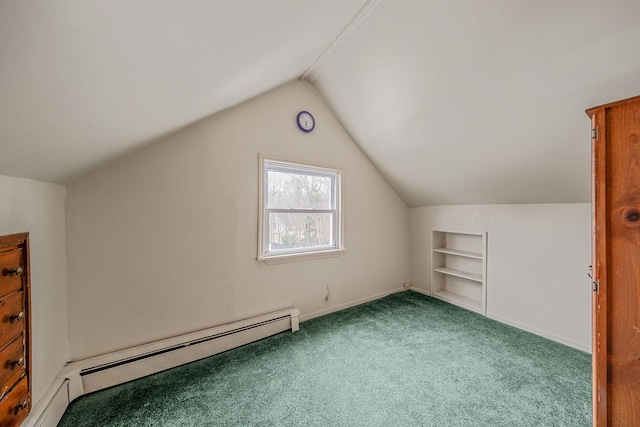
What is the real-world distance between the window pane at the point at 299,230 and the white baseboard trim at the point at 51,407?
61.9 inches

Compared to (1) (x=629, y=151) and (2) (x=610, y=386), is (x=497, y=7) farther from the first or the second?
(2) (x=610, y=386)

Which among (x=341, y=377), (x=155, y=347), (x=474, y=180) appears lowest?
(x=341, y=377)

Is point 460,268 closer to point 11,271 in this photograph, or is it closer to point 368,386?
point 368,386

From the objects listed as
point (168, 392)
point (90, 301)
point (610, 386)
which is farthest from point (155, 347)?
point (610, 386)

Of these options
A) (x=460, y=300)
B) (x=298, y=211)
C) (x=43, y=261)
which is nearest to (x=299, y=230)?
(x=298, y=211)

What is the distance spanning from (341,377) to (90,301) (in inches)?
72.4

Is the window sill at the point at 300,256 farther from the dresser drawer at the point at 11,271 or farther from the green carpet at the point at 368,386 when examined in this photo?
the dresser drawer at the point at 11,271

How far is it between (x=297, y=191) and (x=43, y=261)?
1898 millimetres

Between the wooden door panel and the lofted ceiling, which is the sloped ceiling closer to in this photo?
the lofted ceiling

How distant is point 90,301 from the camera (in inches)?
63.5

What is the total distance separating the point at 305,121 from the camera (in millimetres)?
2500

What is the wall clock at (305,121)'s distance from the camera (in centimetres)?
247

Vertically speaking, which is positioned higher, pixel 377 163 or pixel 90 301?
pixel 377 163

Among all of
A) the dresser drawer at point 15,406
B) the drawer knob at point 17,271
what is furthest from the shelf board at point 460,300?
the drawer knob at point 17,271
